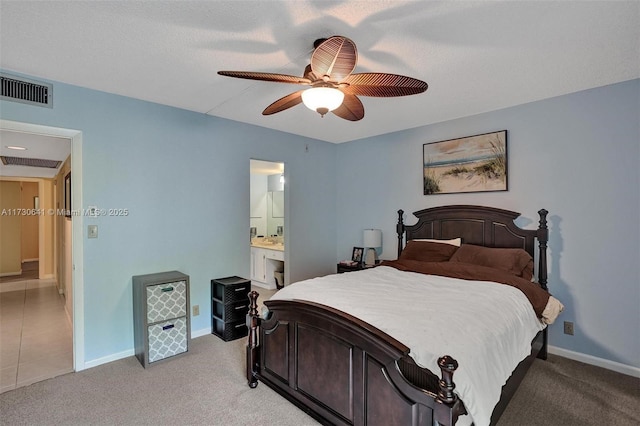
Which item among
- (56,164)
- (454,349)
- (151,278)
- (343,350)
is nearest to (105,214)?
(151,278)

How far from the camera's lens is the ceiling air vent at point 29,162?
4828mm

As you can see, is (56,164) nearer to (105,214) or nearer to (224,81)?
(105,214)

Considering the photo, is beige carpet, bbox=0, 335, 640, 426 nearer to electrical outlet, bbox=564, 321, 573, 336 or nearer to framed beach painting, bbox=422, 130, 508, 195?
electrical outlet, bbox=564, 321, 573, 336

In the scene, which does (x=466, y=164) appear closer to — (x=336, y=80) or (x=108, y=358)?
(x=336, y=80)

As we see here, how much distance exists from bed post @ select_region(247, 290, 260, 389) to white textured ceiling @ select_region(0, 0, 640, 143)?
73.0 inches

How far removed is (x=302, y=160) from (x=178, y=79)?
2.28 meters

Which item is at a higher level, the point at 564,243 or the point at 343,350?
the point at 564,243

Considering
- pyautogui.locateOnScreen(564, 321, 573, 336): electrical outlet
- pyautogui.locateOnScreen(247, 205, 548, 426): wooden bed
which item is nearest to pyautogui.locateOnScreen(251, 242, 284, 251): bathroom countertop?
pyautogui.locateOnScreen(247, 205, 548, 426): wooden bed

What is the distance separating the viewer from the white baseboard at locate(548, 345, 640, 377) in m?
2.67

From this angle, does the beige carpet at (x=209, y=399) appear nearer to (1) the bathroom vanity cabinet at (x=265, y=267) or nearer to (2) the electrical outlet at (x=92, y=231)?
(2) the electrical outlet at (x=92, y=231)

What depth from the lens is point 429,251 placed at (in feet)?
11.8

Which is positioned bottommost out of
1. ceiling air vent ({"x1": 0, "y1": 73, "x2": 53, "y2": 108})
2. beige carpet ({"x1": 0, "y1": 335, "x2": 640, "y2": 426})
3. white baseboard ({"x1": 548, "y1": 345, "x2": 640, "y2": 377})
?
beige carpet ({"x1": 0, "y1": 335, "x2": 640, "y2": 426})

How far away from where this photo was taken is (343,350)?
1.91m

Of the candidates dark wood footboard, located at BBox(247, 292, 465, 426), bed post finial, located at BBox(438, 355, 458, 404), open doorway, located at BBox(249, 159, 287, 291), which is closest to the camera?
bed post finial, located at BBox(438, 355, 458, 404)
